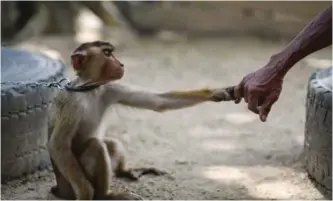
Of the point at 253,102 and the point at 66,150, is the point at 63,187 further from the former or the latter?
the point at 253,102

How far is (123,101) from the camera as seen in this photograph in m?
2.10

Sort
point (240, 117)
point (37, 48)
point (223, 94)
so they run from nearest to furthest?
point (223, 94), point (240, 117), point (37, 48)

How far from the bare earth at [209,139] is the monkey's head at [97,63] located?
0.70 ft

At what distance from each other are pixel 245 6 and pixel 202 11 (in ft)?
0.99

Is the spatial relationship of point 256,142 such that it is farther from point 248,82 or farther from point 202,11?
point 202,11

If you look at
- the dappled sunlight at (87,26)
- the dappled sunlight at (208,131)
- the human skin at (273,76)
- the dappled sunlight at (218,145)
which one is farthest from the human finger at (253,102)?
the dappled sunlight at (87,26)

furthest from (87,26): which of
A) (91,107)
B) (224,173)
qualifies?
(91,107)

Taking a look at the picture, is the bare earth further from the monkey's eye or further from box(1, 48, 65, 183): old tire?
the monkey's eye

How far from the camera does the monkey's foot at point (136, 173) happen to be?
236cm

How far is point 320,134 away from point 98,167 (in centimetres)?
71

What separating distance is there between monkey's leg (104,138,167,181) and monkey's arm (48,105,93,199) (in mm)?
A: 235

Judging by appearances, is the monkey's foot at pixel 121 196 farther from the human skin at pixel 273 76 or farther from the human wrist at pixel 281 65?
the human wrist at pixel 281 65

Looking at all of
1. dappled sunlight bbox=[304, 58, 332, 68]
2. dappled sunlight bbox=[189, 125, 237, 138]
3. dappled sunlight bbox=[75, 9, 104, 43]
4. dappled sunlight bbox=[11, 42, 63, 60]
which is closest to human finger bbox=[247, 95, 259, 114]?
dappled sunlight bbox=[189, 125, 237, 138]

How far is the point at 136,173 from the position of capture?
2389mm
